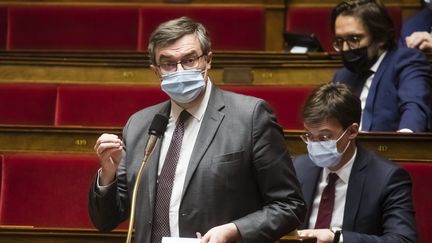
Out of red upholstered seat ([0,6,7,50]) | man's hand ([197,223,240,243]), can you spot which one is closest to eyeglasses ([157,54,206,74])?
man's hand ([197,223,240,243])

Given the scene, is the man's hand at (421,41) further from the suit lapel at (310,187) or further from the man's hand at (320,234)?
the man's hand at (320,234)

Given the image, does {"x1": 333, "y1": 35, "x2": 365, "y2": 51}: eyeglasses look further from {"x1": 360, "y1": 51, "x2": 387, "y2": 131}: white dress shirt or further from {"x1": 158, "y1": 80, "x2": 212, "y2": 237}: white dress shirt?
{"x1": 158, "y1": 80, "x2": 212, "y2": 237}: white dress shirt

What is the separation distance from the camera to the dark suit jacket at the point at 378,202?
33.2 inches

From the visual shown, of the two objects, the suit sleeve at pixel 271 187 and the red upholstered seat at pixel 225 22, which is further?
the red upholstered seat at pixel 225 22

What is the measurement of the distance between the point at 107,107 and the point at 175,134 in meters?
0.59

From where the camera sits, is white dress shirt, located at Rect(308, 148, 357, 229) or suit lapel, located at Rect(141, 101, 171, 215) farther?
white dress shirt, located at Rect(308, 148, 357, 229)

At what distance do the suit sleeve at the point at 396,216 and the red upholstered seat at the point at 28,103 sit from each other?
0.60 m

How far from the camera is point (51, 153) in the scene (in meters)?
1.08

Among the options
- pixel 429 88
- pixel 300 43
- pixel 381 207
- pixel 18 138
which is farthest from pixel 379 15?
pixel 18 138

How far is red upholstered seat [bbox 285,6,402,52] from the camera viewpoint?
5.03 feet

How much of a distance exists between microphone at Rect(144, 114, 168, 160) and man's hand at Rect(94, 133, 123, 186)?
0.02 m

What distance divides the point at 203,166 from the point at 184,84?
7cm

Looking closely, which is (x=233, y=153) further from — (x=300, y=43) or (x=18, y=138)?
(x=300, y=43)

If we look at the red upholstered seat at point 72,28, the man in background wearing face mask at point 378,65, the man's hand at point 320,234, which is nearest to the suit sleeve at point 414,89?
the man in background wearing face mask at point 378,65
